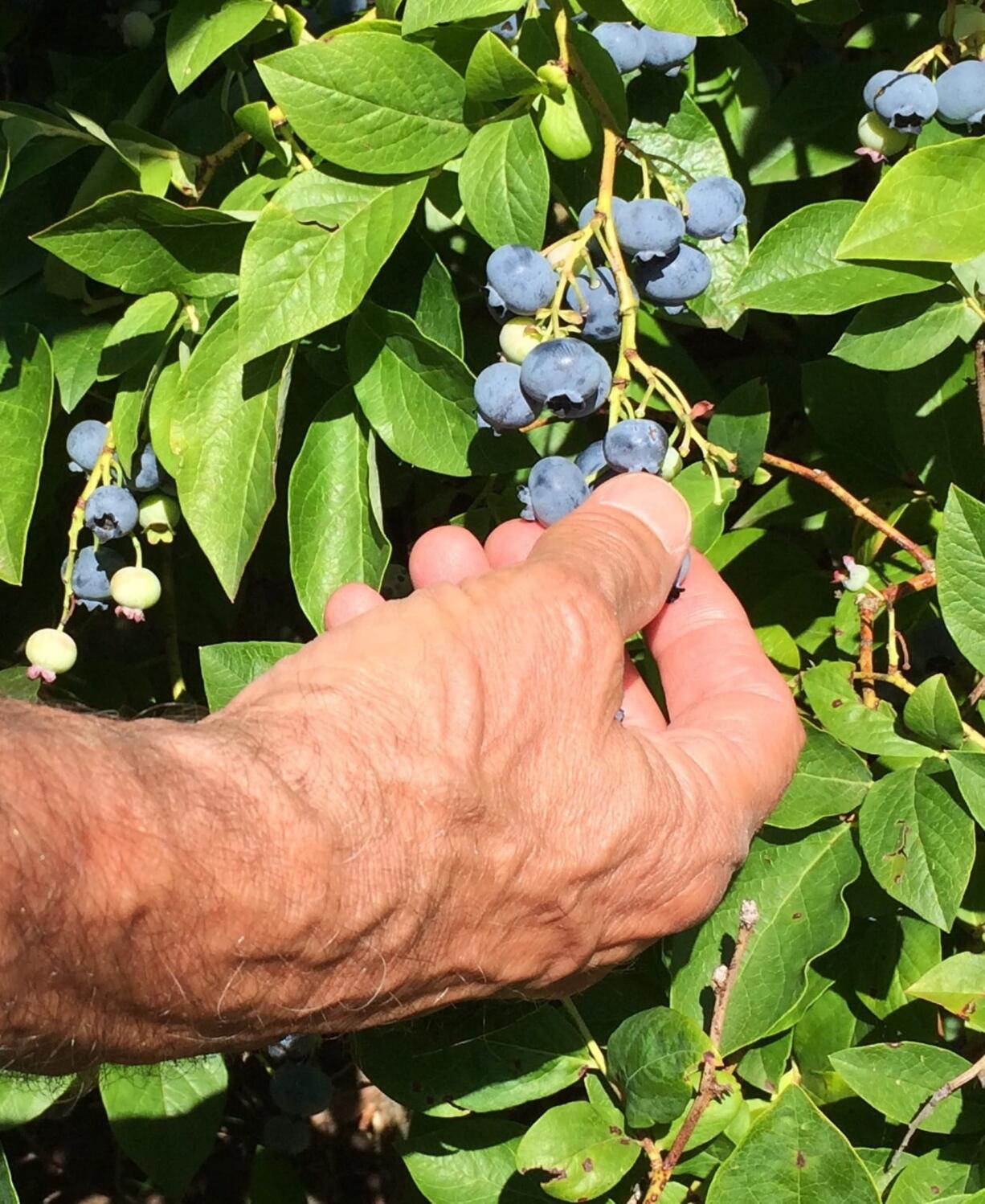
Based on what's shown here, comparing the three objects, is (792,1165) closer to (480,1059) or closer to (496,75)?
(480,1059)

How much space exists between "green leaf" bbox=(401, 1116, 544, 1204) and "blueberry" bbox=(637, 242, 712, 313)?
2.69 ft

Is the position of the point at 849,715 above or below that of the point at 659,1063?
above

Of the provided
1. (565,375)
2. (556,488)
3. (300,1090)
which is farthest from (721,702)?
(300,1090)

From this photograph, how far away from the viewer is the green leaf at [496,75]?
1.03m

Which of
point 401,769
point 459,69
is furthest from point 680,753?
point 459,69

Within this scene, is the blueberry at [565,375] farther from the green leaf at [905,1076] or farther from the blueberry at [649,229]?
the green leaf at [905,1076]

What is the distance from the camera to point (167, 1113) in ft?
5.05

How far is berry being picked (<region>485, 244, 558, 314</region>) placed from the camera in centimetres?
100

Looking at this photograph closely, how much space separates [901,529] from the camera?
1.43m

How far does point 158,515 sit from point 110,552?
9 centimetres

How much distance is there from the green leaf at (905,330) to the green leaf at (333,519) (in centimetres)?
45

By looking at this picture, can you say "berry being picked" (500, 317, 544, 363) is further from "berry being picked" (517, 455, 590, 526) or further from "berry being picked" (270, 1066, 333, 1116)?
"berry being picked" (270, 1066, 333, 1116)

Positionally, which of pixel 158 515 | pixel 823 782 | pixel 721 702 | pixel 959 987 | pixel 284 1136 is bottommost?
pixel 284 1136

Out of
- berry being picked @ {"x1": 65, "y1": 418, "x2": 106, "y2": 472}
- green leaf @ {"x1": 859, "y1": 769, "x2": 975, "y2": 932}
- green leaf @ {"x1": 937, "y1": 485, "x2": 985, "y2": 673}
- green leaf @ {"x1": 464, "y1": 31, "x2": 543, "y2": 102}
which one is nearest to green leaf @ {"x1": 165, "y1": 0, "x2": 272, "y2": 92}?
green leaf @ {"x1": 464, "y1": 31, "x2": 543, "y2": 102}
